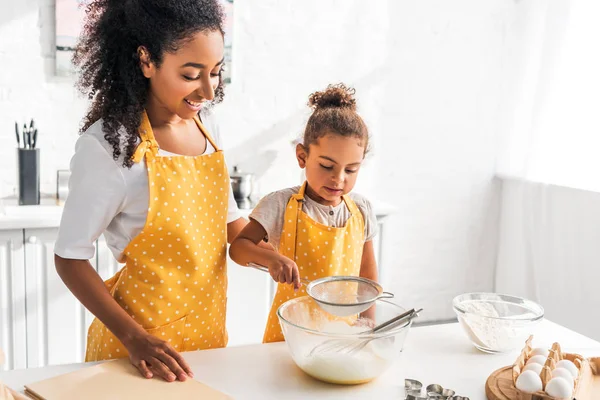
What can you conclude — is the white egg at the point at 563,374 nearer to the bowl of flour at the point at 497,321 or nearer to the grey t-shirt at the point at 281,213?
the bowl of flour at the point at 497,321

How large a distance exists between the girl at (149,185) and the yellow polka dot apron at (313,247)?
198 millimetres

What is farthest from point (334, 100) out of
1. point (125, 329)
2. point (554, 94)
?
point (554, 94)

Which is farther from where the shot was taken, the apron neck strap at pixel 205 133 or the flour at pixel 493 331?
the apron neck strap at pixel 205 133

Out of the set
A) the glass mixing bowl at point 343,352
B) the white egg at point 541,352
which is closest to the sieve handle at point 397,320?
the glass mixing bowl at point 343,352

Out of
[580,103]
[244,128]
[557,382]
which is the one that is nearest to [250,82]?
[244,128]

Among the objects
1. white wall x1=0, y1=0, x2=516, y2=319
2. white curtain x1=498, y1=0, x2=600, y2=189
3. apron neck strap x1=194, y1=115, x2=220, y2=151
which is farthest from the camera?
white curtain x1=498, y1=0, x2=600, y2=189

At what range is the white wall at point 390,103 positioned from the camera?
2.82 meters

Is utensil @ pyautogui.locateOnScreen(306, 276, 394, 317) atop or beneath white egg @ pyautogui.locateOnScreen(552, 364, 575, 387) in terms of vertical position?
atop

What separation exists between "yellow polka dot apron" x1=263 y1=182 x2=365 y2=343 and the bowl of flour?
297 millimetres

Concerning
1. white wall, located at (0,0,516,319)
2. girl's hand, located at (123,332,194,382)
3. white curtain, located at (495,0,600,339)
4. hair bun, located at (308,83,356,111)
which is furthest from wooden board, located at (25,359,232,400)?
white curtain, located at (495,0,600,339)

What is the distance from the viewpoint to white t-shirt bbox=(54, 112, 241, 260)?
4.21 ft

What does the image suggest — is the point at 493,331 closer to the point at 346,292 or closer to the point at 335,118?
the point at 346,292

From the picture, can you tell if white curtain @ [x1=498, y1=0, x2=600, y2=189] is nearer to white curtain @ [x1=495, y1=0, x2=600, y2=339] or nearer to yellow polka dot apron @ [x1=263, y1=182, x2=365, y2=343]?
white curtain @ [x1=495, y1=0, x2=600, y2=339]

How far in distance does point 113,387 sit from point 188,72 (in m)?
0.60
